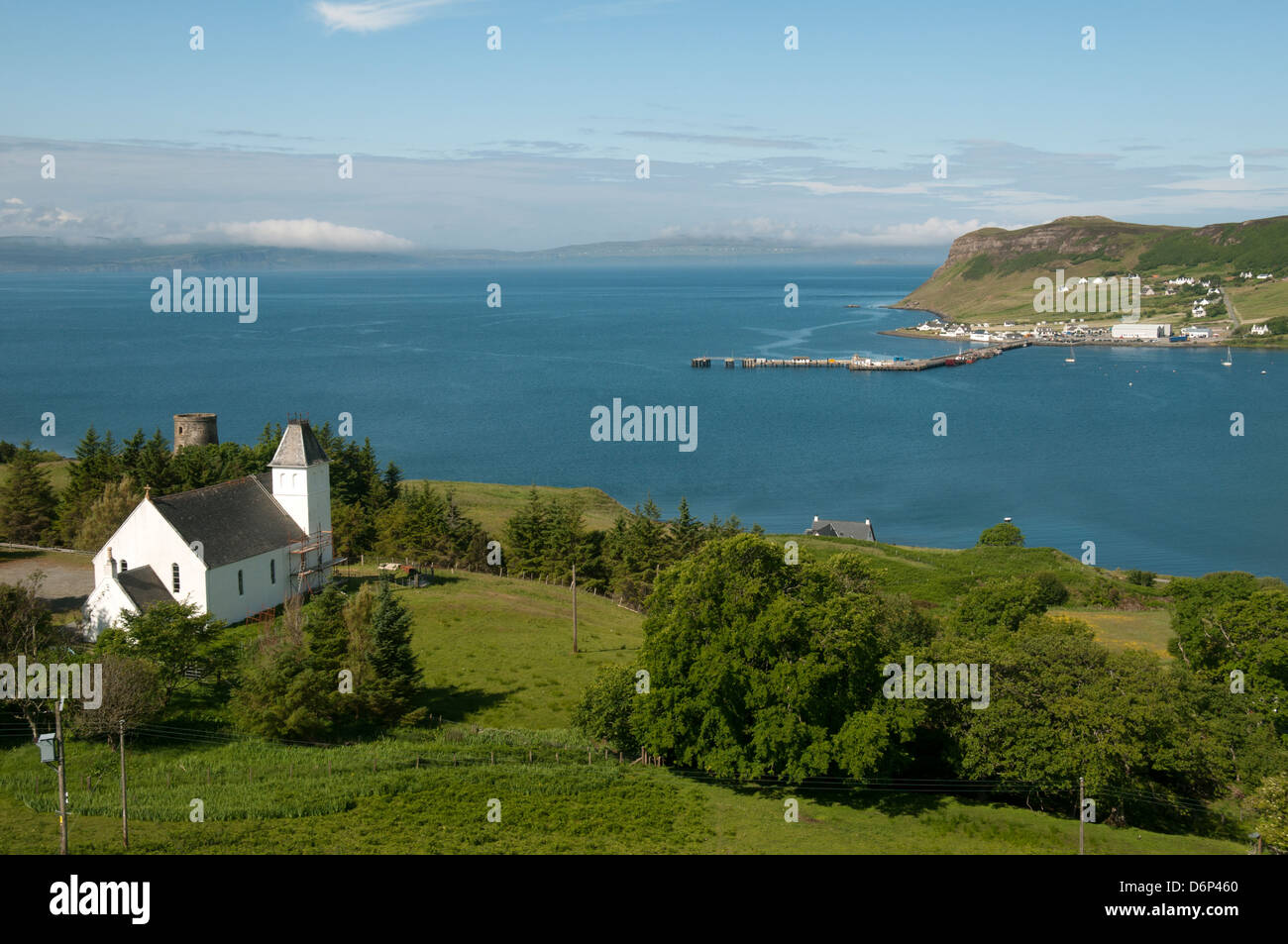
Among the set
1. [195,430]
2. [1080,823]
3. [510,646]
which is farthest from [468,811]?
[195,430]

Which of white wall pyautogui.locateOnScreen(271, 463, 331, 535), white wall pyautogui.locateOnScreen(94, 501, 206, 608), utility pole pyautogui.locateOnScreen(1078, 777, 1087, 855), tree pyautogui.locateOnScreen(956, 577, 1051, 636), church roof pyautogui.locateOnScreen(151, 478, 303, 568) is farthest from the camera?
white wall pyautogui.locateOnScreen(271, 463, 331, 535)

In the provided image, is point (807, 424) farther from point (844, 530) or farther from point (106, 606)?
point (106, 606)

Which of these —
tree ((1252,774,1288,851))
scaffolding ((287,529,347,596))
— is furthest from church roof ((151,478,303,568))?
tree ((1252,774,1288,851))

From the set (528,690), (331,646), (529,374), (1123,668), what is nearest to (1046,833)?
(1123,668)

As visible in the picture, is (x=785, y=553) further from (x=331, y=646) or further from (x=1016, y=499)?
(x=1016, y=499)

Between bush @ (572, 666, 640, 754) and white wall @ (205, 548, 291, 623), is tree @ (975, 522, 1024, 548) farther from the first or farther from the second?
white wall @ (205, 548, 291, 623)

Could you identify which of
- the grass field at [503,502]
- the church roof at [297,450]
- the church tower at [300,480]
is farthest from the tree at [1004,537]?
the church roof at [297,450]
